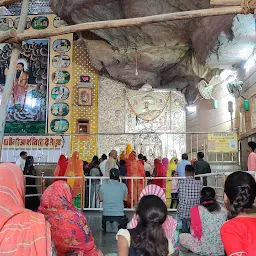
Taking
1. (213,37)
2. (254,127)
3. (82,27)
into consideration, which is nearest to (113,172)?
(82,27)

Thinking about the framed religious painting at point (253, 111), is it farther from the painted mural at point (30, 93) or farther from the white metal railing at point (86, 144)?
the painted mural at point (30, 93)

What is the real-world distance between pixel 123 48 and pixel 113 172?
688cm

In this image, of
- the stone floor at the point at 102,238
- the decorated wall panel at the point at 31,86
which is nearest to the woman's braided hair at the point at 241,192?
the stone floor at the point at 102,238

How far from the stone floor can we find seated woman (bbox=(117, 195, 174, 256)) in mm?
2170

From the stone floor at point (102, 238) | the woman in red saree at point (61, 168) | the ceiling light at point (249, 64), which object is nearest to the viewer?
the stone floor at point (102, 238)

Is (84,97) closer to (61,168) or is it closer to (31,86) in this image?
(31,86)

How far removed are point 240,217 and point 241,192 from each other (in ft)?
0.38

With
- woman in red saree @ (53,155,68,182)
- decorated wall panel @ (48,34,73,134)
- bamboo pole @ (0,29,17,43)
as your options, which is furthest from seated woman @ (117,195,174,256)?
decorated wall panel @ (48,34,73,134)

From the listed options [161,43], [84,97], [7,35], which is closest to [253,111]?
[161,43]

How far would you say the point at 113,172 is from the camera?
18.2 feet

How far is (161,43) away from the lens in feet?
35.9

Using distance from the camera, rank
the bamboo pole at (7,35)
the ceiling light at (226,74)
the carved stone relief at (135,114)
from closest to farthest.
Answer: the bamboo pole at (7,35)
the ceiling light at (226,74)
the carved stone relief at (135,114)

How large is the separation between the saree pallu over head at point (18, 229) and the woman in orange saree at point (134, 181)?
547 cm

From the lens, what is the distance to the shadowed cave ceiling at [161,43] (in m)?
7.89
